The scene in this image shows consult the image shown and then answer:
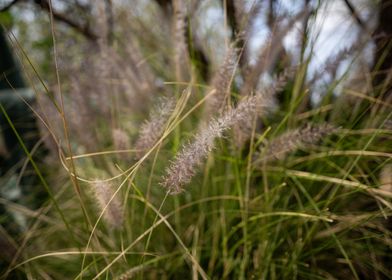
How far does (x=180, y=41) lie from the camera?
102 centimetres

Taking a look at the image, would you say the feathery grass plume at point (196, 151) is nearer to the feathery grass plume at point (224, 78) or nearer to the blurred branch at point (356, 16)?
the feathery grass plume at point (224, 78)

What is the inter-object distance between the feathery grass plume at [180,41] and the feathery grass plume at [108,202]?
1.41 ft

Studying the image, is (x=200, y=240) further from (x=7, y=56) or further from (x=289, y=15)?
(x=7, y=56)

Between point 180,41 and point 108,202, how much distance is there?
50cm

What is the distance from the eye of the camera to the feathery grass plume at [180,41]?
0.98m

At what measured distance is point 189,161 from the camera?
62 cm

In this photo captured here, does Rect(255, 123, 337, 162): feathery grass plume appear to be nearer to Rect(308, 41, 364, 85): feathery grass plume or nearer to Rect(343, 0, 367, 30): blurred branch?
Rect(308, 41, 364, 85): feathery grass plume

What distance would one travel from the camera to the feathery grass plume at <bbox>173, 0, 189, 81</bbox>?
982 millimetres

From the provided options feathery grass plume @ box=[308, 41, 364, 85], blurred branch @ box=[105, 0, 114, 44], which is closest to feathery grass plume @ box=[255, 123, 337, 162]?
feathery grass plume @ box=[308, 41, 364, 85]

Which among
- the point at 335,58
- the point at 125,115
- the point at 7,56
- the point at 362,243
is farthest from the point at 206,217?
the point at 7,56

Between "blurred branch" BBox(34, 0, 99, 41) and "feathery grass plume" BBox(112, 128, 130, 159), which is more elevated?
"blurred branch" BBox(34, 0, 99, 41)

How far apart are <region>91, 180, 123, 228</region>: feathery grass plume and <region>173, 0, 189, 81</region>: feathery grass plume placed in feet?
A: 1.41

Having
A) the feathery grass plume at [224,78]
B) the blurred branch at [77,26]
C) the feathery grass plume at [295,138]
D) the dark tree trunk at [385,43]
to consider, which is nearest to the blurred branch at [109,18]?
the blurred branch at [77,26]

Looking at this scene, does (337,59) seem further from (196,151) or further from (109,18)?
(109,18)
